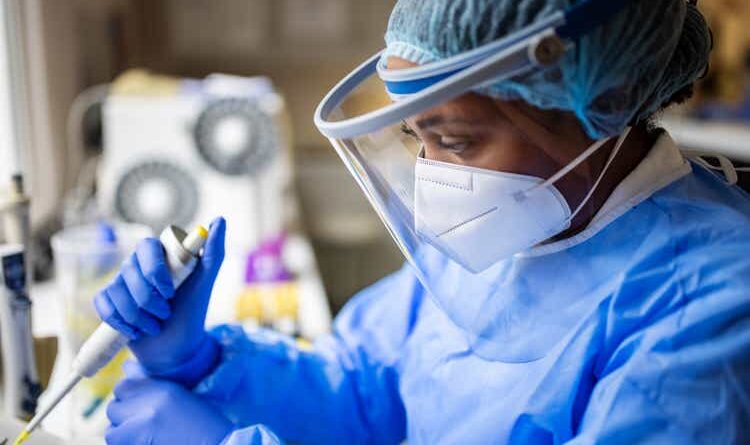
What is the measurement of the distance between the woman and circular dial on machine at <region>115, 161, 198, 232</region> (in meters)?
0.86

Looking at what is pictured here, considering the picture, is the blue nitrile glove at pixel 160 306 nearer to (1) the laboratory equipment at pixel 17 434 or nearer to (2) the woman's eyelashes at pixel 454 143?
(1) the laboratory equipment at pixel 17 434

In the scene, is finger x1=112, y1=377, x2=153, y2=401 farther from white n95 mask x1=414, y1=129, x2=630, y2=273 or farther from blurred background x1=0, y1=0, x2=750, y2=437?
white n95 mask x1=414, y1=129, x2=630, y2=273

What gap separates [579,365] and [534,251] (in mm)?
136

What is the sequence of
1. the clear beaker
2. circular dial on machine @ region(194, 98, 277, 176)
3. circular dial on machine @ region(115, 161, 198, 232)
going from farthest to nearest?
circular dial on machine @ region(194, 98, 277, 176)
circular dial on machine @ region(115, 161, 198, 232)
the clear beaker

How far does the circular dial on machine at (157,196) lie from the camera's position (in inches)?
67.7

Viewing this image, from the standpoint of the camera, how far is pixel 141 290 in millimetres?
803

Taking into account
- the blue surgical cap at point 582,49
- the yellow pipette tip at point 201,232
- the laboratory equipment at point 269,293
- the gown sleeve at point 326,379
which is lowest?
the laboratory equipment at point 269,293

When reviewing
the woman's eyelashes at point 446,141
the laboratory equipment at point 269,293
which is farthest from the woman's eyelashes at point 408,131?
the laboratory equipment at point 269,293

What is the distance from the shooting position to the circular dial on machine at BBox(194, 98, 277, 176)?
1.83 m

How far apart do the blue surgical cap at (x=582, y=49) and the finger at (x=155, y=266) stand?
13.5 inches

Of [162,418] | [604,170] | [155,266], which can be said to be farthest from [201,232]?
[604,170]

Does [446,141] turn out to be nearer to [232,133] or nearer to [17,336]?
[17,336]

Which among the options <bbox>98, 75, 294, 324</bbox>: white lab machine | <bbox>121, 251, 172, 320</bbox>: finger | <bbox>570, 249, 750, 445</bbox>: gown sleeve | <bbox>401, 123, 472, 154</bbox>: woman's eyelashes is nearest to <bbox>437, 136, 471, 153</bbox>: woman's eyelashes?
<bbox>401, 123, 472, 154</bbox>: woman's eyelashes

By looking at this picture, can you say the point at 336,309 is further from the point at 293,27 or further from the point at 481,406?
the point at 481,406
